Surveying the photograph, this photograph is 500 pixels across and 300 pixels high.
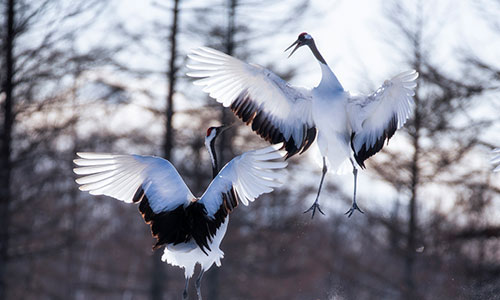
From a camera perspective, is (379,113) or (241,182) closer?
(241,182)

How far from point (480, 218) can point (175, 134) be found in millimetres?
7124

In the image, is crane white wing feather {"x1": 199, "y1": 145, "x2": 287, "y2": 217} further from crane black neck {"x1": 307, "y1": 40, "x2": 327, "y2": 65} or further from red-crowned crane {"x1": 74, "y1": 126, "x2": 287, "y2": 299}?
crane black neck {"x1": 307, "y1": 40, "x2": 327, "y2": 65}

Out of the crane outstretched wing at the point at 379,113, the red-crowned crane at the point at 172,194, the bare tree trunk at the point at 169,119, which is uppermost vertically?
the crane outstretched wing at the point at 379,113

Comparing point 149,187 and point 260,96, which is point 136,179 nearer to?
point 149,187

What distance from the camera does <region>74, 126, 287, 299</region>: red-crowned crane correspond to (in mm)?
7746

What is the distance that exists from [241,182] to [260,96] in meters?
1.00

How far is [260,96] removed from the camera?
316 inches

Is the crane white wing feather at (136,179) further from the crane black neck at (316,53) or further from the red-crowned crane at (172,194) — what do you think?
the crane black neck at (316,53)

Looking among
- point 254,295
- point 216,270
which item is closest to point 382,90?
point 216,270

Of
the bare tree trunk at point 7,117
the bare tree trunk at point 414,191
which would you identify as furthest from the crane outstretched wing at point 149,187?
the bare tree trunk at point 414,191

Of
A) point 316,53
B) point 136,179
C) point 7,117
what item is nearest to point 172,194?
point 136,179

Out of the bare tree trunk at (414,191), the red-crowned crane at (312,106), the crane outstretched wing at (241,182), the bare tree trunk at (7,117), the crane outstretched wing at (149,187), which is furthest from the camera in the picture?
the bare tree trunk at (414,191)

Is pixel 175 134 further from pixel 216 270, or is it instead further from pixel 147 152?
pixel 216 270

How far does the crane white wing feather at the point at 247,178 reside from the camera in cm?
750
